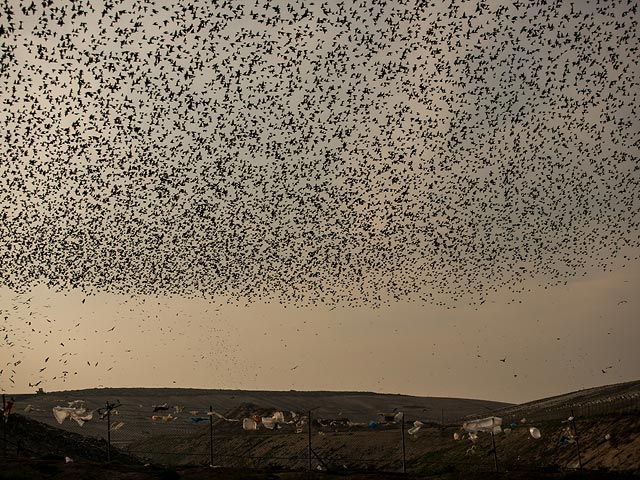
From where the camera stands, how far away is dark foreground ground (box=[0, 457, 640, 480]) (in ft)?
110

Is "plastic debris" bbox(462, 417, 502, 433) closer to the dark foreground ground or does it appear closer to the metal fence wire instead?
the metal fence wire

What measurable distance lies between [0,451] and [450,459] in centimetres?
3674

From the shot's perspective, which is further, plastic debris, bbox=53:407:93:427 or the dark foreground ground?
plastic debris, bbox=53:407:93:427

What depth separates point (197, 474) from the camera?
3588 cm

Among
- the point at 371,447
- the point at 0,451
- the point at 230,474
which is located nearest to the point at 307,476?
the point at 230,474

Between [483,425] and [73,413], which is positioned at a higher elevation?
[73,413]

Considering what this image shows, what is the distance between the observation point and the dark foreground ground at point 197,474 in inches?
1316

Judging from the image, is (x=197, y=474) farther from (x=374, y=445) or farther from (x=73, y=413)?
(x=374, y=445)

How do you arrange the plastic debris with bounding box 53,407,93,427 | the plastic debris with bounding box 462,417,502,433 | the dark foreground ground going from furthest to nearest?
the plastic debris with bounding box 462,417,502,433
the plastic debris with bounding box 53,407,93,427
the dark foreground ground

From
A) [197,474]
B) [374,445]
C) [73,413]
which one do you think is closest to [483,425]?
[197,474]

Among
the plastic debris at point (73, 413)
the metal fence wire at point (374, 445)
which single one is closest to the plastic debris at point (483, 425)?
the metal fence wire at point (374, 445)

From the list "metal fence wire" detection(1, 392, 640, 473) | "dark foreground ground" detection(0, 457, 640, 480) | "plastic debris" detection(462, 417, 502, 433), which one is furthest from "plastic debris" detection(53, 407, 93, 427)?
"plastic debris" detection(462, 417, 502, 433)

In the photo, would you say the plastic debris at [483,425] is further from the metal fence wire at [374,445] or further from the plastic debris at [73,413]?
the plastic debris at [73,413]

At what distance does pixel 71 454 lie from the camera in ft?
200
